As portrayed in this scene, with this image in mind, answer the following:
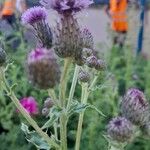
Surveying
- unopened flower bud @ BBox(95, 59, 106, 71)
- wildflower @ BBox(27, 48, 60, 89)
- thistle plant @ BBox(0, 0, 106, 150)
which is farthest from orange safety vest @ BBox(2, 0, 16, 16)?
wildflower @ BBox(27, 48, 60, 89)

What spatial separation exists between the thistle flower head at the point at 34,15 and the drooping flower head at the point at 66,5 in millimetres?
187

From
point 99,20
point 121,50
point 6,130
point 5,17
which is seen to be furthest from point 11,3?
point 99,20

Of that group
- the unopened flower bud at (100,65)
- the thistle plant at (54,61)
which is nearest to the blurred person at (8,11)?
the unopened flower bud at (100,65)

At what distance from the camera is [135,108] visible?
1.88 metres

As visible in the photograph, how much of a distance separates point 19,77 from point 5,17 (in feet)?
5.36

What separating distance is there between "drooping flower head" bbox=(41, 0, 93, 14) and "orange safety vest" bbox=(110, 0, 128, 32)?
4701mm

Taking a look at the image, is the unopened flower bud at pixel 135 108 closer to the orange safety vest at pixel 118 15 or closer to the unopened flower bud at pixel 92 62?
the unopened flower bud at pixel 92 62

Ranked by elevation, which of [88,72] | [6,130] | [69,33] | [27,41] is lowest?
[6,130]

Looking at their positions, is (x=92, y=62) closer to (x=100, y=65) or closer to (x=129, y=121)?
(x=100, y=65)

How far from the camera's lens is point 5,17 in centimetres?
666

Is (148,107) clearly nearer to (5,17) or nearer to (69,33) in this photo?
(69,33)

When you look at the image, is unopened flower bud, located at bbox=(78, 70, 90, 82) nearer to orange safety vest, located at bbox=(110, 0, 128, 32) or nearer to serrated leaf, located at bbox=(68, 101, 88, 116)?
serrated leaf, located at bbox=(68, 101, 88, 116)

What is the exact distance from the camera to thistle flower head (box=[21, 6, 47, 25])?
1991 mm

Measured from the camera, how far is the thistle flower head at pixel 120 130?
1851 millimetres
